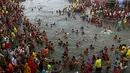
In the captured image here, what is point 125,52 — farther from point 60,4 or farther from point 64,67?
point 60,4

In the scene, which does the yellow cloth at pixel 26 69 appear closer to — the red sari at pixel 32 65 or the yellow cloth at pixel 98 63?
the red sari at pixel 32 65

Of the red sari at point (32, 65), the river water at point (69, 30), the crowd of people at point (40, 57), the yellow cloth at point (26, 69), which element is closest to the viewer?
the yellow cloth at point (26, 69)

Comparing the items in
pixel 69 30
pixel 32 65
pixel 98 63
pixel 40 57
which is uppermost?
pixel 32 65

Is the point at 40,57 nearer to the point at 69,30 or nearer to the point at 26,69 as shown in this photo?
the point at 26,69

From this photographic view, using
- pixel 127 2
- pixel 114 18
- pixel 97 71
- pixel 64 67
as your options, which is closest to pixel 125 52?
pixel 97 71

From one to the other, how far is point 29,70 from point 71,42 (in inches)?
414

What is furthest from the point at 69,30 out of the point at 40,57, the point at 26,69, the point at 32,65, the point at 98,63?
the point at 26,69

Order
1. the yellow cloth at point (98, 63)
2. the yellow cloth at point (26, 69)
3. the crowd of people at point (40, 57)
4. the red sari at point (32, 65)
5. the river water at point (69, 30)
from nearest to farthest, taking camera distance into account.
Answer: the yellow cloth at point (26, 69) < the red sari at point (32, 65) < the crowd of people at point (40, 57) < the yellow cloth at point (98, 63) < the river water at point (69, 30)

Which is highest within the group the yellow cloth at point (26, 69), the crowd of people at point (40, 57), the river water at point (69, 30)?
the yellow cloth at point (26, 69)

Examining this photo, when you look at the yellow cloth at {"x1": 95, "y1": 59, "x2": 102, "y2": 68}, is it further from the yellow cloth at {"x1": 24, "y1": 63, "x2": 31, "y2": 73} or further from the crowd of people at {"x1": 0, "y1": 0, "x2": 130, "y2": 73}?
the yellow cloth at {"x1": 24, "y1": 63, "x2": 31, "y2": 73}

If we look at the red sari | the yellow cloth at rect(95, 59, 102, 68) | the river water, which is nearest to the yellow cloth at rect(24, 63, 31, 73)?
the red sari

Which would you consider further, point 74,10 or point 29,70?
point 74,10

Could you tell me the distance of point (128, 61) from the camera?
18953 mm

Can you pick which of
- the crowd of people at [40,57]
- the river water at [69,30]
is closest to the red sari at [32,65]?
the crowd of people at [40,57]
